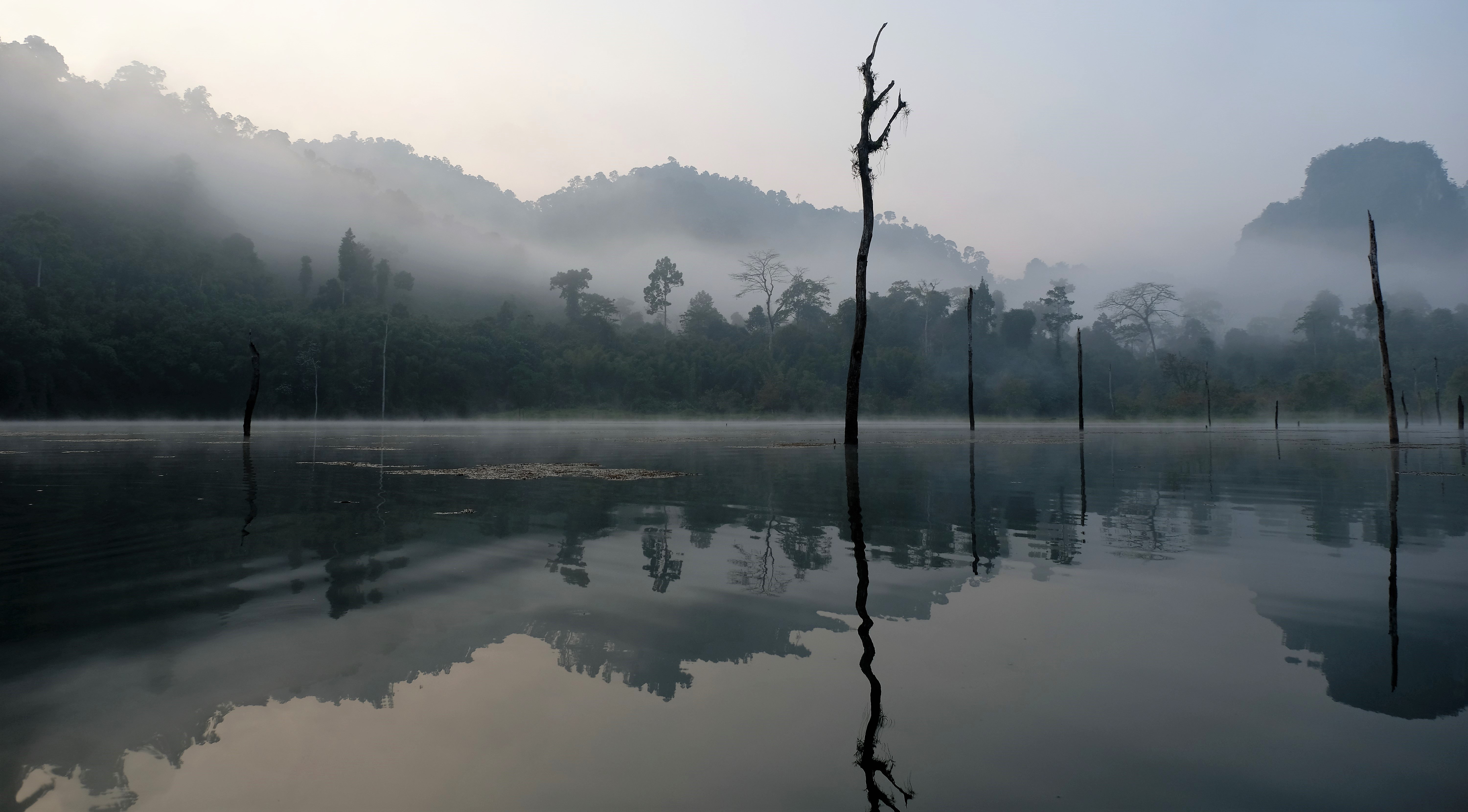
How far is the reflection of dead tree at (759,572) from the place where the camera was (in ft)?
13.0

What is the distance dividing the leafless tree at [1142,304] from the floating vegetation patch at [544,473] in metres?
111

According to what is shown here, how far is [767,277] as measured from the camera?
9631cm

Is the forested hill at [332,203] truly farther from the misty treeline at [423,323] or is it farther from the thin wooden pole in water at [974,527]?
the thin wooden pole in water at [974,527]

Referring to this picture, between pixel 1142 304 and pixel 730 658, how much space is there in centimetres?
12485

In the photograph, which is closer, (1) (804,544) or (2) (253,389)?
(1) (804,544)

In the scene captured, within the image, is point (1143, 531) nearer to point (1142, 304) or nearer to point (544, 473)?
point (544, 473)

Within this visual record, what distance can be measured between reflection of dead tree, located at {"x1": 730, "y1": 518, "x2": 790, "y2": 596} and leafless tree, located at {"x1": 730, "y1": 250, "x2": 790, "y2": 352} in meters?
89.1

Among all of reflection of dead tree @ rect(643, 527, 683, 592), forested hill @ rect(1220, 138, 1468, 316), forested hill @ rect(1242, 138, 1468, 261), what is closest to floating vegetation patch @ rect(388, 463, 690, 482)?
reflection of dead tree @ rect(643, 527, 683, 592)

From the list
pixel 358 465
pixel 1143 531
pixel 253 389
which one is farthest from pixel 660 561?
pixel 253 389

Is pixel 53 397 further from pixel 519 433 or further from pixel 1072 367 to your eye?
pixel 1072 367

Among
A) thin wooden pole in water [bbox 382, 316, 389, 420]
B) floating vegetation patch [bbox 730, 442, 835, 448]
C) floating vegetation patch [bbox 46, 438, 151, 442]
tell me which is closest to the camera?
floating vegetation patch [bbox 730, 442, 835, 448]

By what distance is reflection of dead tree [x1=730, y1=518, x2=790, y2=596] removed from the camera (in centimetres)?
397

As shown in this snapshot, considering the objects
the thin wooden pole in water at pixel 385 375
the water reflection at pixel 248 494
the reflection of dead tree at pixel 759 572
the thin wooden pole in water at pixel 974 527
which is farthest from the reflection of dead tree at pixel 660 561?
the thin wooden pole in water at pixel 385 375

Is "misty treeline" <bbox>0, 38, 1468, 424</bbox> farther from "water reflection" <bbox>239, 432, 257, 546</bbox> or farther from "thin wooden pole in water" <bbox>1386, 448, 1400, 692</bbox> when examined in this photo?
"thin wooden pole in water" <bbox>1386, 448, 1400, 692</bbox>
